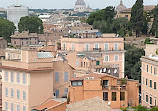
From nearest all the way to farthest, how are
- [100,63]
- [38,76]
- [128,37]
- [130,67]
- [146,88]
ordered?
[38,76], [146,88], [100,63], [130,67], [128,37]

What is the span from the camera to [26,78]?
114ft

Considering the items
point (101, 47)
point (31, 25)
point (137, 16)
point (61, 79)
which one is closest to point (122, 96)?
point (61, 79)

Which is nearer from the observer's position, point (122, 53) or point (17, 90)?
point (17, 90)

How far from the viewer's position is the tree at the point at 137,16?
287 feet

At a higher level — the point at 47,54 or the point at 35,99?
the point at 47,54

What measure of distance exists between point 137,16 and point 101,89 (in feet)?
181

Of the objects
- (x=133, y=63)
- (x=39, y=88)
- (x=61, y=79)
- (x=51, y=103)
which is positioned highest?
(x=61, y=79)

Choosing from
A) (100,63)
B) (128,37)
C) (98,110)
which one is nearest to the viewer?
(98,110)

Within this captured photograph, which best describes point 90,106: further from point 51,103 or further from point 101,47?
point 101,47

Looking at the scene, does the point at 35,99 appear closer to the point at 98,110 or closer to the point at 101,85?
the point at 101,85

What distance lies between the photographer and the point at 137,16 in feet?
289

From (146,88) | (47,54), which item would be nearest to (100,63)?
(146,88)

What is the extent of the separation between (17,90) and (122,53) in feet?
81.3

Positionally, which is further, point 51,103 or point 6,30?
point 6,30
